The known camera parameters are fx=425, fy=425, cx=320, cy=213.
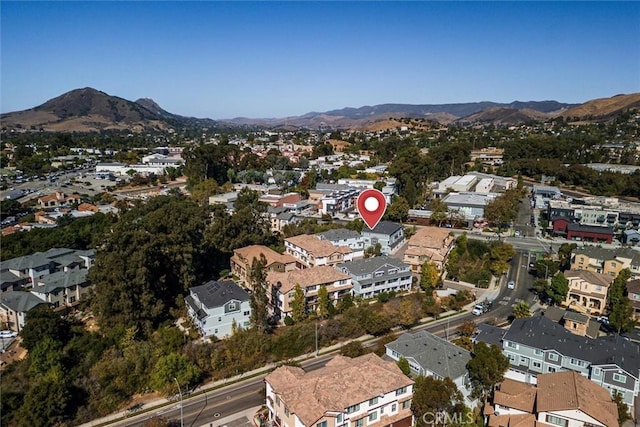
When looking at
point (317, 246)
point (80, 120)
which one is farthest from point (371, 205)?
point (80, 120)

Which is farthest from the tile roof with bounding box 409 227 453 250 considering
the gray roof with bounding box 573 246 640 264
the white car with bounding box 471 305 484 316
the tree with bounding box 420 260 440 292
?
the gray roof with bounding box 573 246 640 264

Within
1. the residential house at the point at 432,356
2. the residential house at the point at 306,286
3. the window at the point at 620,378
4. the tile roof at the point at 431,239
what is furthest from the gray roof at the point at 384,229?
the window at the point at 620,378

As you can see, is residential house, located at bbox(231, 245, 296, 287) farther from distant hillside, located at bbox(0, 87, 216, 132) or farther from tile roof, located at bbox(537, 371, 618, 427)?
distant hillside, located at bbox(0, 87, 216, 132)

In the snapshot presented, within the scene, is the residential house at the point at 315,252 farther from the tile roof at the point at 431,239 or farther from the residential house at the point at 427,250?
the tile roof at the point at 431,239

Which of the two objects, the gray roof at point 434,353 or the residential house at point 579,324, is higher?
the gray roof at point 434,353

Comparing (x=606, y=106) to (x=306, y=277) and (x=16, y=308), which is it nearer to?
(x=306, y=277)

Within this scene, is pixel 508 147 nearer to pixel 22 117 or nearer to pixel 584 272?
pixel 584 272
